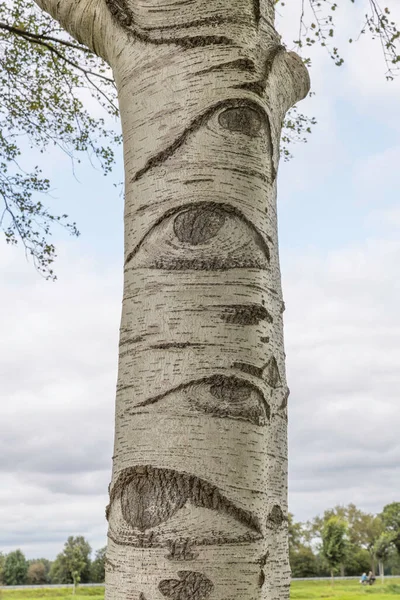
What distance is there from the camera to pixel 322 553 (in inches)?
1196

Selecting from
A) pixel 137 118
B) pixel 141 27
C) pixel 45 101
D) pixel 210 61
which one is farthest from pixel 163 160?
pixel 45 101

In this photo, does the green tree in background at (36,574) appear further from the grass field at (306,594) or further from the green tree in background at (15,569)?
the grass field at (306,594)

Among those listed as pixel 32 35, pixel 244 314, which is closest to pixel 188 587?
pixel 244 314

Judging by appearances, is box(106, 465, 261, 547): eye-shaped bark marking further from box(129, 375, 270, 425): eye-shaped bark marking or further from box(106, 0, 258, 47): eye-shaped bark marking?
box(106, 0, 258, 47): eye-shaped bark marking

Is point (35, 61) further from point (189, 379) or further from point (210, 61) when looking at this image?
point (189, 379)

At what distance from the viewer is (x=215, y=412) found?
1412 millimetres

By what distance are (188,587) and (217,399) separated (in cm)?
41

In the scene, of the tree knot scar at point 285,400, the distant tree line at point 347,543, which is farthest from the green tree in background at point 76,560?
the tree knot scar at point 285,400

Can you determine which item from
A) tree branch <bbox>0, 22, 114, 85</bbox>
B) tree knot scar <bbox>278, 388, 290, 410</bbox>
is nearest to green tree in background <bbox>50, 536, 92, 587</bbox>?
Answer: tree branch <bbox>0, 22, 114, 85</bbox>

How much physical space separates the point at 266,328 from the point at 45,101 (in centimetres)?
625

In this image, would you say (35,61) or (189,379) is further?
(35,61)

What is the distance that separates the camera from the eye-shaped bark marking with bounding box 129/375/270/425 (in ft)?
4.64

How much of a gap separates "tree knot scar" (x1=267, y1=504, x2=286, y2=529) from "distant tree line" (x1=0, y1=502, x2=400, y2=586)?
21152mm

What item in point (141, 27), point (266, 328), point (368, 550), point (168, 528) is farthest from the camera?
point (368, 550)
